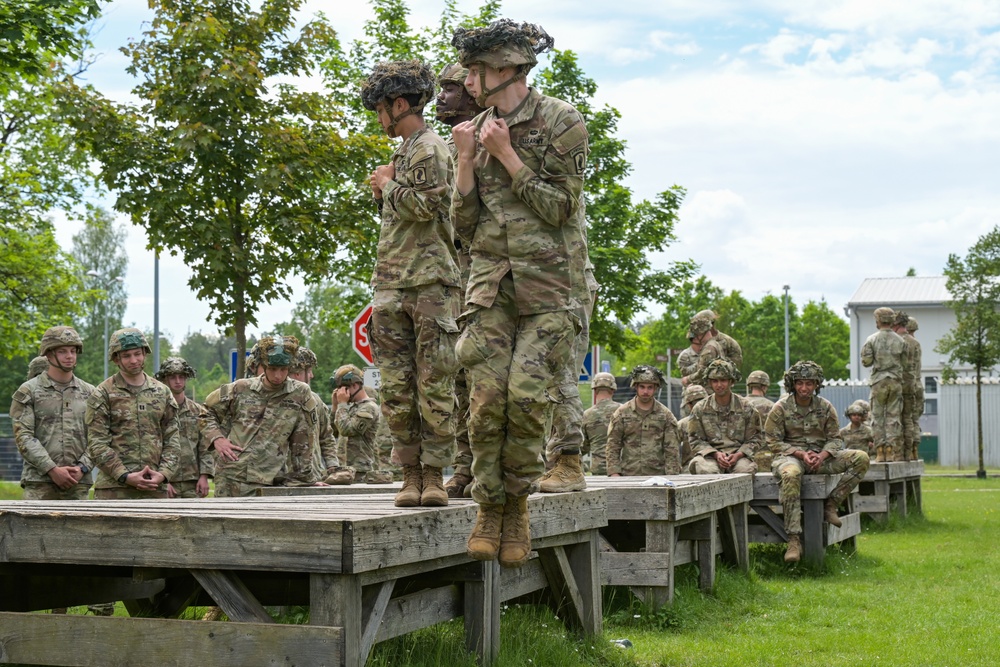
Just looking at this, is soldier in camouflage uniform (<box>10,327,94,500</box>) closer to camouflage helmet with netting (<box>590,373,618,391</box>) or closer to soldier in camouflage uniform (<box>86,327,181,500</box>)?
soldier in camouflage uniform (<box>86,327,181,500</box>)

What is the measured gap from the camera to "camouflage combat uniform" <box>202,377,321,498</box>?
11219 millimetres

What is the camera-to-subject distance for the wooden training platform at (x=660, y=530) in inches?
396

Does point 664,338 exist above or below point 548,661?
above

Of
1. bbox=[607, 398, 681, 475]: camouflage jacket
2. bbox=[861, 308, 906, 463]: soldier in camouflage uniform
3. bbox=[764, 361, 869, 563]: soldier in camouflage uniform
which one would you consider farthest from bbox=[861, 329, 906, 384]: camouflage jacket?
bbox=[607, 398, 681, 475]: camouflage jacket

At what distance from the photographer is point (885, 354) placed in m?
20.3

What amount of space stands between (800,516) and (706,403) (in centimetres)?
181

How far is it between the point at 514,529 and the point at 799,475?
845 centimetres

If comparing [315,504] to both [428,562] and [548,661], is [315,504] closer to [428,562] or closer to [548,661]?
[428,562]

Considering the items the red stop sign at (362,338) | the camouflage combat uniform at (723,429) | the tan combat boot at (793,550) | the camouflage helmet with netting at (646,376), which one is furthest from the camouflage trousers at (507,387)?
the camouflage combat uniform at (723,429)

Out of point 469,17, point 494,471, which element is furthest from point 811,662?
point 469,17

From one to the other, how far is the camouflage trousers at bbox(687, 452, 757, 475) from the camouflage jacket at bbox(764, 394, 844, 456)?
442mm

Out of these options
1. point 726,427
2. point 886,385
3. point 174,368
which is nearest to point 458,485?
point 174,368

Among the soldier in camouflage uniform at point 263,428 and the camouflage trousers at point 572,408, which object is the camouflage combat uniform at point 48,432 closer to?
the soldier in camouflage uniform at point 263,428

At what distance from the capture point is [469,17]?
28.8 metres
